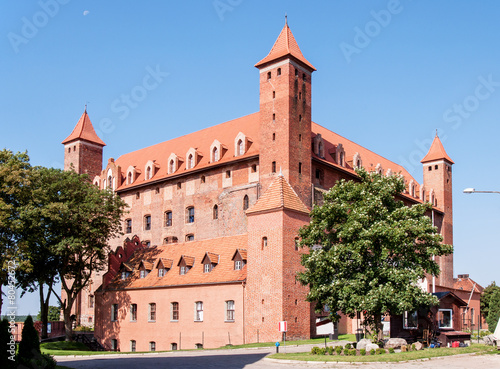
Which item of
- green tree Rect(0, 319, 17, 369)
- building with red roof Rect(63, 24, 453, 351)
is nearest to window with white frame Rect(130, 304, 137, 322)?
building with red roof Rect(63, 24, 453, 351)

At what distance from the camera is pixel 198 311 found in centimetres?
4209

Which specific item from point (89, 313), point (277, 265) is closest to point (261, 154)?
point (277, 265)

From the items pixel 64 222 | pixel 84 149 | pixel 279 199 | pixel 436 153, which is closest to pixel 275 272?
pixel 279 199

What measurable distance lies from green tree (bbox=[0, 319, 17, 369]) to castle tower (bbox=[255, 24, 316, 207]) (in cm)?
2854

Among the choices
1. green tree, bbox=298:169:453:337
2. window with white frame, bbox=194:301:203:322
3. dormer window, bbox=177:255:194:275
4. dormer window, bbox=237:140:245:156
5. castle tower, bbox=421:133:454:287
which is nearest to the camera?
green tree, bbox=298:169:453:337

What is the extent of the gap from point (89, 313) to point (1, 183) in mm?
25029

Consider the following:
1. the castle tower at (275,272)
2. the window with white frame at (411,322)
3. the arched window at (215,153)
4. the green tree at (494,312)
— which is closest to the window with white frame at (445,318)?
the window with white frame at (411,322)

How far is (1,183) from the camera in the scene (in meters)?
38.3

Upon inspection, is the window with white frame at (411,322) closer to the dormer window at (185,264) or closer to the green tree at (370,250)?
the green tree at (370,250)

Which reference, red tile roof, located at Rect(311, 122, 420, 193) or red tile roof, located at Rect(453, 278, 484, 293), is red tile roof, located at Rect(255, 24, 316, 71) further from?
red tile roof, located at Rect(453, 278, 484, 293)

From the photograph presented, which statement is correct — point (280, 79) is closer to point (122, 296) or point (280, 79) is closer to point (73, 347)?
Result: point (122, 296)

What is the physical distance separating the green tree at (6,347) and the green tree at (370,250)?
18.1 metres

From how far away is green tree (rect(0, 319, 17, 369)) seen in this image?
17000 millimetres

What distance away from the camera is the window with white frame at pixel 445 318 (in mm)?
36594
